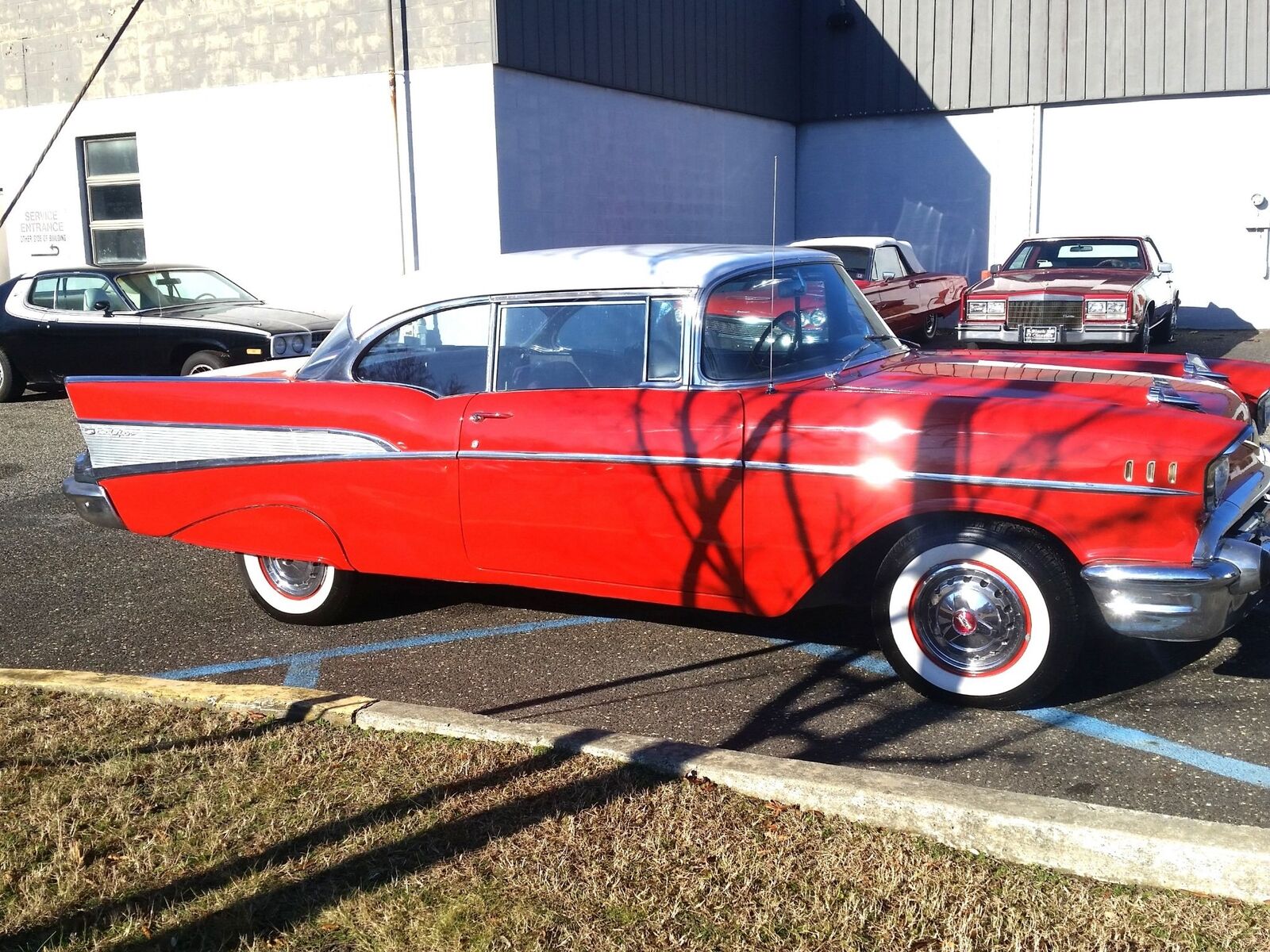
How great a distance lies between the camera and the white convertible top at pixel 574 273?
4.80 m

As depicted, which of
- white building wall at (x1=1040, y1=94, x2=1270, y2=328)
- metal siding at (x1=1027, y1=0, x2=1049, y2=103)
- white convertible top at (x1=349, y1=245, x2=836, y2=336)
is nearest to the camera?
white convertible top at (x1=349, y1=245, x2=836, y2=336)

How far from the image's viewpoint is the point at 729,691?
458 cm

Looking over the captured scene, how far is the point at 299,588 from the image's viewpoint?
5.54 m

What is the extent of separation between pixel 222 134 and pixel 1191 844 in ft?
51.2

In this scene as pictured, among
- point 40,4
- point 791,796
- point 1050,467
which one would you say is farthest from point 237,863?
point 40,4

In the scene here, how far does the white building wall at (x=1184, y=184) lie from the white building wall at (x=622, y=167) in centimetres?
461

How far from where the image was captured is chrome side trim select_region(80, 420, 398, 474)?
16.6 ft

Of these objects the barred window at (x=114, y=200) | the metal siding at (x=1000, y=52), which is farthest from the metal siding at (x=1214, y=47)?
the barred window at (x=114, y=200)

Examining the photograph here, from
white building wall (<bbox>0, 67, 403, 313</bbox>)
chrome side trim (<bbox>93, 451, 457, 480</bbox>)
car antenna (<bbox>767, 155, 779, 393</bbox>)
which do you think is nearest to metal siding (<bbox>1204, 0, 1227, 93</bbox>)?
white building wall (<bbox>0, 67, 403, 313</bbox>)

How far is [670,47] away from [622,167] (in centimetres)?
220

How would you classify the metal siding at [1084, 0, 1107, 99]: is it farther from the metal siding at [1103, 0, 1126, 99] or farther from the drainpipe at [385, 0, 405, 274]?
the drainpipe at [385, 0, 405, 274]

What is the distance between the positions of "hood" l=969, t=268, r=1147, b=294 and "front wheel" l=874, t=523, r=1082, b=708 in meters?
9.25

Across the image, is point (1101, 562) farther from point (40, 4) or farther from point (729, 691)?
point (40, 4)

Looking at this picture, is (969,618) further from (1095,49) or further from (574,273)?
(1095,49)
